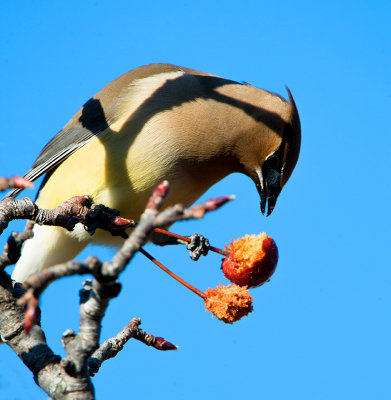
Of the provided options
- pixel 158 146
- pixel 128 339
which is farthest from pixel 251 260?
pixel 158 146

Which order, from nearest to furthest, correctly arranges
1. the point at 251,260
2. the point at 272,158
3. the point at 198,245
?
the point at 251,260, the point at 198,245, the point at 272,158

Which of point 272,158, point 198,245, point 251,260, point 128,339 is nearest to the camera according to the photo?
point 251,260

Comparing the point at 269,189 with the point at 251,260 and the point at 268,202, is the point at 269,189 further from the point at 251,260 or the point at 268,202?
the point at 251,260

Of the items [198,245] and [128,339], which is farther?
[198,245]

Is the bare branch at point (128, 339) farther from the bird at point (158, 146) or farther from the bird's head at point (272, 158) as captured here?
the bird's head at point (272, 158)

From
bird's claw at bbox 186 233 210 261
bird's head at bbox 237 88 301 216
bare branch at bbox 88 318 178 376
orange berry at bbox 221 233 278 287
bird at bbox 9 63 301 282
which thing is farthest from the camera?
bird's head at bbox 237 88 301 216

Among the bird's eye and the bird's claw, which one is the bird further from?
the bird's claw

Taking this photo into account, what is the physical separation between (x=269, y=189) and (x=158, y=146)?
1097mm

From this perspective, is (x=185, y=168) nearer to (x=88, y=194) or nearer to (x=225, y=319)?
(x=88, y=194)

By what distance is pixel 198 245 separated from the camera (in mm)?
3594

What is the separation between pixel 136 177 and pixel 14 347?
1795 millimetres

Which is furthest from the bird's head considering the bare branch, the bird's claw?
the bare branch

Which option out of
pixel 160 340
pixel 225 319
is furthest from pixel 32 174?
pixel 225 319

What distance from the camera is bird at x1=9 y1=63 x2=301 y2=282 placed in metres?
4.20
